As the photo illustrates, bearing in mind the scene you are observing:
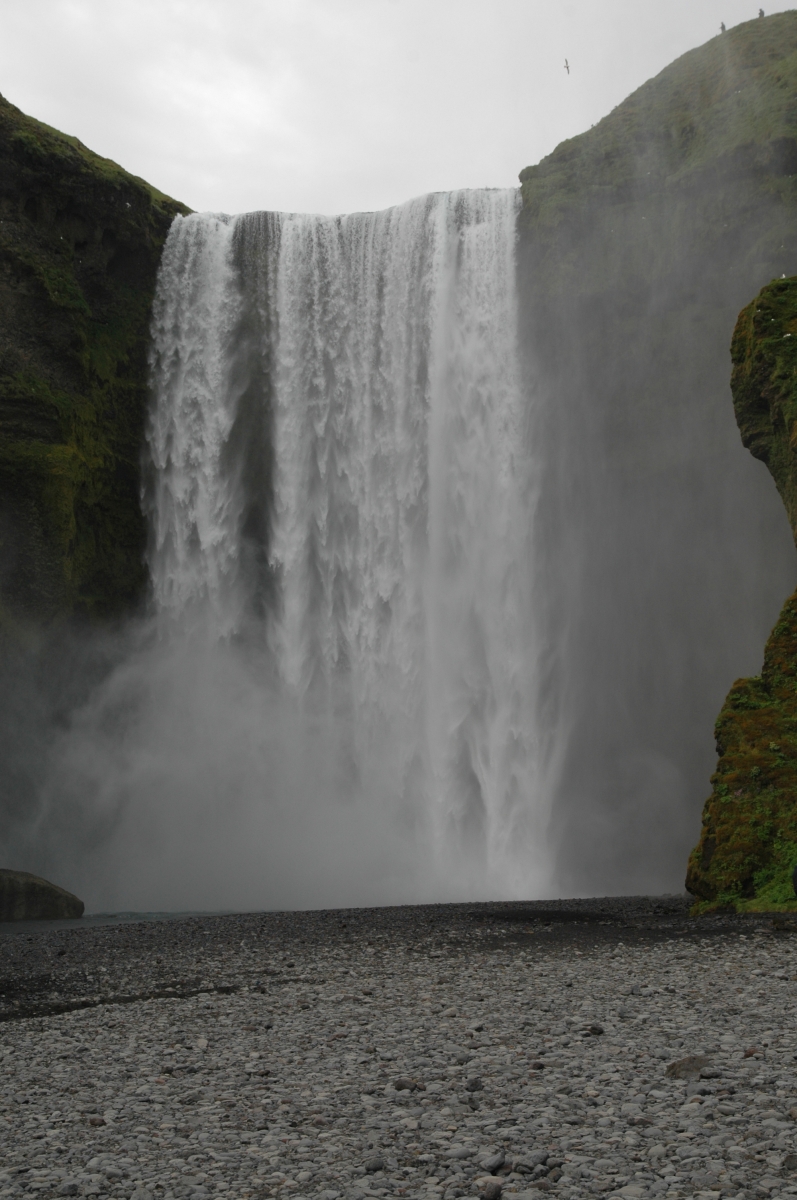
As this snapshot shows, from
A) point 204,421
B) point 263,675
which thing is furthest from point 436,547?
point 204,421

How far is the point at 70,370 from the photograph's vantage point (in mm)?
26766

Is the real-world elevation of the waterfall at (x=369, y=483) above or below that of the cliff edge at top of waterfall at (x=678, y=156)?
below

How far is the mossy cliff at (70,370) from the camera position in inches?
997

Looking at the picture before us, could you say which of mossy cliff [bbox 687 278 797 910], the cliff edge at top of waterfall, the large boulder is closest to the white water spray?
the cliff edge at top of waterfall

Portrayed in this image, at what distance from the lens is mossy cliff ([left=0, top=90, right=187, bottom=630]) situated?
2531 cm

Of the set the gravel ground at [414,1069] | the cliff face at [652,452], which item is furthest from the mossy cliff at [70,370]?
the gravel ground at [414,1069]

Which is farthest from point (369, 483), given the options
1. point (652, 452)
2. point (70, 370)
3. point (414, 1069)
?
point (414, 1069)

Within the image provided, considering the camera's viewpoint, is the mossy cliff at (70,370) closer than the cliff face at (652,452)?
No

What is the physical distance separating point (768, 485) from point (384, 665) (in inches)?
451

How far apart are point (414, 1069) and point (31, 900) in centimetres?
1629

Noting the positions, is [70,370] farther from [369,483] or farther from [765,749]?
[765,749]

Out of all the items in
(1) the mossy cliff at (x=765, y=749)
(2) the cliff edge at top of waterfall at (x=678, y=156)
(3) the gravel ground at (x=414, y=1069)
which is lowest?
(3) the gravel ground at (x=414, y=1069)

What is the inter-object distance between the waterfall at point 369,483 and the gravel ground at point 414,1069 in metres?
14.1

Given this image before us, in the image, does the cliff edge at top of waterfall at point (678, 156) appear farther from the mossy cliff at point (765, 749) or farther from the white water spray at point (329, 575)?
the mossy cliff at point (765, 749)
